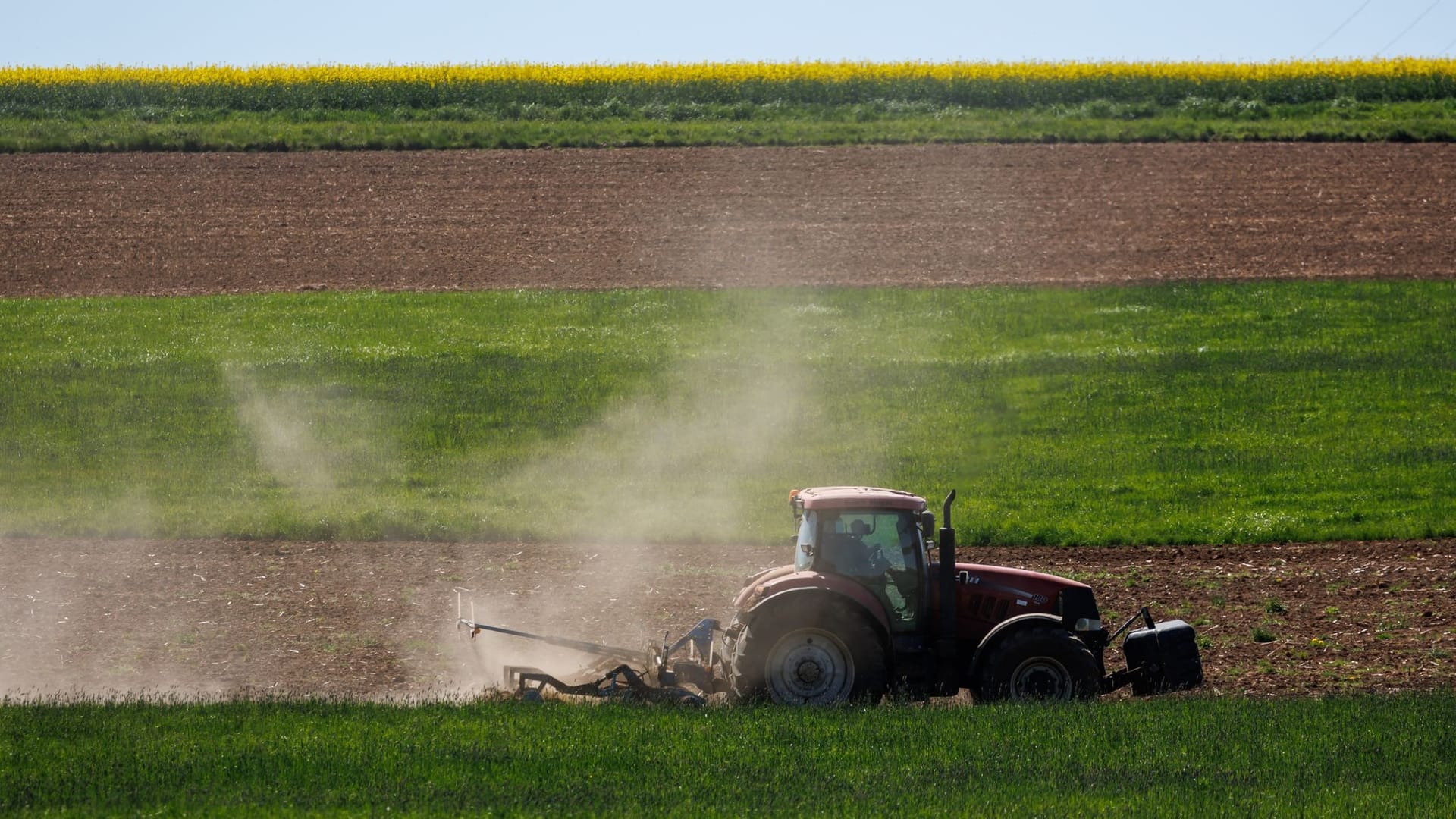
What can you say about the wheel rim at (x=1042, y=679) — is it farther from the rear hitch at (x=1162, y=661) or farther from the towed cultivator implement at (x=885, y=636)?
the rear hitch at (x=1162, y=661)

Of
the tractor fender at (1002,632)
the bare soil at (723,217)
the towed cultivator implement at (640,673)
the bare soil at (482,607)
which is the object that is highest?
the bare soil at (723,217)

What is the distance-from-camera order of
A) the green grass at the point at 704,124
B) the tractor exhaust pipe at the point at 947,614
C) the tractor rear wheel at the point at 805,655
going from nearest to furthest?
the tractor rear wheel at the point at 805,655 < the tractor exhaust pipe at the point at 947,614 < the green grass at the point at 704,124

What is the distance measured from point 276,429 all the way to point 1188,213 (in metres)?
22.8

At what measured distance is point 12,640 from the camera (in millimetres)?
14570

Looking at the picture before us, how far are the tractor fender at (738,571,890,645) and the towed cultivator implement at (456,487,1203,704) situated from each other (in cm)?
1

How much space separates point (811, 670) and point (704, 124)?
35.6 m

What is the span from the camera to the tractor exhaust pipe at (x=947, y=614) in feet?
38.7

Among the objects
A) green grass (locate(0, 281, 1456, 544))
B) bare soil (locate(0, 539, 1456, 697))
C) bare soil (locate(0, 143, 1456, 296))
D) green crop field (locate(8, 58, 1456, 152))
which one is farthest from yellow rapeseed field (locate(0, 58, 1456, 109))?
bare soil (locate(0, 539, 1456, 697))

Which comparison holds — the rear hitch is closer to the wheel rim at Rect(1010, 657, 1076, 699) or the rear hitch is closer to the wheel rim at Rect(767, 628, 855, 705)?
the wheel rim at Rect(1010, 657, 1076, 699)

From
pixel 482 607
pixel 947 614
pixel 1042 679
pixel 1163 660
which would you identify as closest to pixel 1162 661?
pixel 1163 660

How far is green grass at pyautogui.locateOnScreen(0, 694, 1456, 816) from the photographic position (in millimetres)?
8805

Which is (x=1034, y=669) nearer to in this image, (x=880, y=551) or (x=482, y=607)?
(x=880, y=551)

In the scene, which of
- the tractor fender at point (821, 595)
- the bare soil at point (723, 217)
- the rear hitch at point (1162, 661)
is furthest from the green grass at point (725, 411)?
the tractor fender at point (821, 595)

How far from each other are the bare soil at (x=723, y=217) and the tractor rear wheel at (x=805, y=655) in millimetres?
20565
